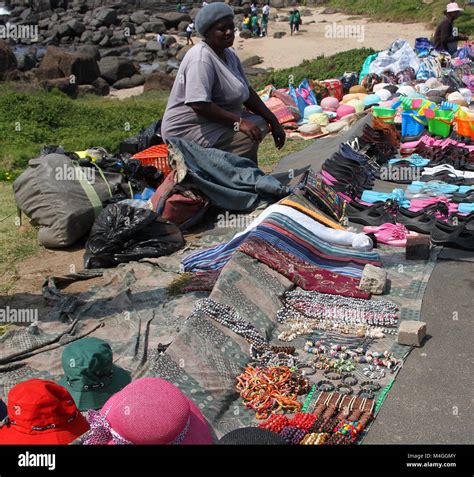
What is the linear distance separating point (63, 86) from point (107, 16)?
18.2 metres

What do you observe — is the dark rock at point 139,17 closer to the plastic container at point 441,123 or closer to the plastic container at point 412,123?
the plastic container at point 412,123

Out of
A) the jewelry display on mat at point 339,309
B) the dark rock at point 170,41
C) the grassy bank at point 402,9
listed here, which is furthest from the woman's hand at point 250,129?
the dark rock at point 170,41

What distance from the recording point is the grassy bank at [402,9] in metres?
29.9

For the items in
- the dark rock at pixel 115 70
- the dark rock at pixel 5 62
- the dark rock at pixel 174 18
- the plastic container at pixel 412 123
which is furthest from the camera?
the dark rock at pixel 174 18

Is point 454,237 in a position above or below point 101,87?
above

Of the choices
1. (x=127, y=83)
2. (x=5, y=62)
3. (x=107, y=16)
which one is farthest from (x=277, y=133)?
(x=107, y=16)

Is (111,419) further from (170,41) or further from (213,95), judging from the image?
(170,41)

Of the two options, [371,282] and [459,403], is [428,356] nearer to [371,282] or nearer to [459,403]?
[459,403]

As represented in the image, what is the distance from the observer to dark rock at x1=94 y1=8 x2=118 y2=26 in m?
37.3

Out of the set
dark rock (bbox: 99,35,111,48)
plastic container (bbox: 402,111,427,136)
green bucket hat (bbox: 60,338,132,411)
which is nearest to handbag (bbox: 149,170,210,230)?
green bucket hat (bbox: 60,338,132,411)

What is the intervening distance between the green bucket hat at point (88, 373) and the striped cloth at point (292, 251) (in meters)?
1.86

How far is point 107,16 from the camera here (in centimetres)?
3750

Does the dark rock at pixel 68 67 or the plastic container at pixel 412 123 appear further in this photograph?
the dark rock at pixel 68 67

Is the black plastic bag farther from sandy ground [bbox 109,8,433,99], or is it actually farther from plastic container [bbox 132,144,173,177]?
sandy ground [bbox 109,8,433,99]
